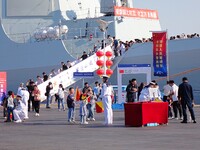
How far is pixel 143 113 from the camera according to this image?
2042 centimetres

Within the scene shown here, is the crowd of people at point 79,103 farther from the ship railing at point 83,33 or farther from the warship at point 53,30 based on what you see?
A: the ship railing at point 83,33

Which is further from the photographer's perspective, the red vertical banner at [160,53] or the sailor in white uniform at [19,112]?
the red vertical banner at [160,53]

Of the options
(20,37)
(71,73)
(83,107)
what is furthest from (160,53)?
(20,37)

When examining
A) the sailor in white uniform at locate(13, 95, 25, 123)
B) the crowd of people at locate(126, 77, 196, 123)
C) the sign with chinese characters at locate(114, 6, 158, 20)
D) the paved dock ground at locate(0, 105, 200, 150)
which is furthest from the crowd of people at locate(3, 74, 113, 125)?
the sign with chinese characters at locate(114, 6, 158, 20)

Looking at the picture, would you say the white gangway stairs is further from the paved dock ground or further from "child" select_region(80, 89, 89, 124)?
the paved dock ground

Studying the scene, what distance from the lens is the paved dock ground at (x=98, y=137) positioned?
569 inches

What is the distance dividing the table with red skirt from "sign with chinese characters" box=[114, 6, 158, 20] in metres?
27.7

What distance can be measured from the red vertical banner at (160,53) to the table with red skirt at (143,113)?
40.2ft

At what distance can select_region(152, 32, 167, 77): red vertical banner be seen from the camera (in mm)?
33156

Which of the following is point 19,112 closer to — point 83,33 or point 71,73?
point 71,73

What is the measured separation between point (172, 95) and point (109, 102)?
3.18m

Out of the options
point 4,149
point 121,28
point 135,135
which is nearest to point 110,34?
point 121,28

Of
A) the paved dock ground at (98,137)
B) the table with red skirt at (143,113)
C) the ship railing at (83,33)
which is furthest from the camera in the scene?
the ship railing at (83,33)

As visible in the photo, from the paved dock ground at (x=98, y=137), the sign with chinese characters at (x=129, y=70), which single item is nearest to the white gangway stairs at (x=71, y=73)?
the sign with chinese characters at (x=129, y=70)
